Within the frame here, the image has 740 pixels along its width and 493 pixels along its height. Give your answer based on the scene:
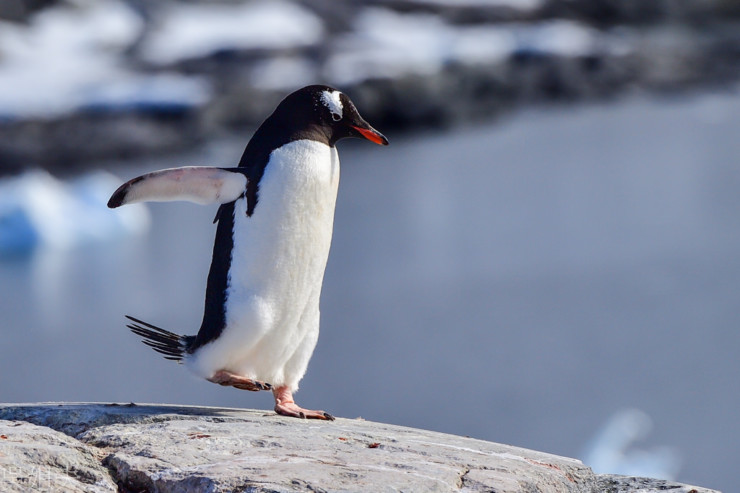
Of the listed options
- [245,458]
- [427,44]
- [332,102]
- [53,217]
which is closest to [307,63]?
[427,44]

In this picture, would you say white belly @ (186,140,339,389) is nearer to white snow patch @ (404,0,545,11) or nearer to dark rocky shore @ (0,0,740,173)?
dark rocky shore @ (0,0,740,173)

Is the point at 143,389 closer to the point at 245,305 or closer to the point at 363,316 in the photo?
the point at 363,316

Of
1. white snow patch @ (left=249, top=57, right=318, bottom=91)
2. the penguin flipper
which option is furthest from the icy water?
white snow patch @ (left=249, top=57, right=318, bottom=91)

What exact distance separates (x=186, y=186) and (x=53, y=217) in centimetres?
1080

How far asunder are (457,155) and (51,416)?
20407 mm

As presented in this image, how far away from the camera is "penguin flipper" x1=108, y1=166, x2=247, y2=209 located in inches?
105

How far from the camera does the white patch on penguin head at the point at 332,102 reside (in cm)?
281

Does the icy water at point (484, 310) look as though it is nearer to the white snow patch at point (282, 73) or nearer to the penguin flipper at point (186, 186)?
the penguin flipper at point (186, 186)

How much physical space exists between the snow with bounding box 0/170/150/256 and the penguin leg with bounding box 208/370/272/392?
1014 centimetres

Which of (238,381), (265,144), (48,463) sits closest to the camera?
(48,463)

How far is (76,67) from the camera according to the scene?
84.8 feet

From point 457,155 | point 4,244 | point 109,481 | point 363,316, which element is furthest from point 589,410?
point 457,155

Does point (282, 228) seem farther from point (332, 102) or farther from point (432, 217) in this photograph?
point (432, 217)

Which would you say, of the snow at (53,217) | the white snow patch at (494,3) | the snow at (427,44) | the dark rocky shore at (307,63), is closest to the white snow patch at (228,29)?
the dark rocky shore at (307,63)
